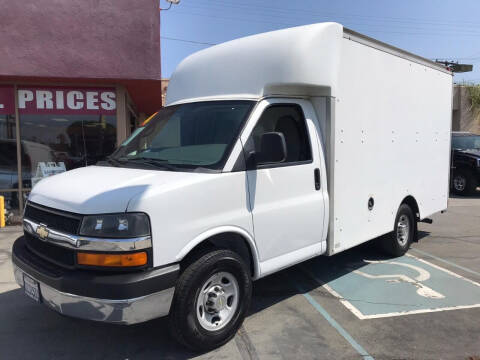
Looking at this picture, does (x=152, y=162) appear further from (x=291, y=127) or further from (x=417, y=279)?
(x=417, y=279)

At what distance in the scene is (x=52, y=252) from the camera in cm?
327

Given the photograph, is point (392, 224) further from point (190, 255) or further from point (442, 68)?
point (190, 255)

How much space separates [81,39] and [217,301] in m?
6.86

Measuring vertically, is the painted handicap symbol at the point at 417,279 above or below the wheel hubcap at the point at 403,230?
below

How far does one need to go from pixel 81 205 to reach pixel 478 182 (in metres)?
13.0

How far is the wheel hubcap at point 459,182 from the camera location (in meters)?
13.0

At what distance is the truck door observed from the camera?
146 inches

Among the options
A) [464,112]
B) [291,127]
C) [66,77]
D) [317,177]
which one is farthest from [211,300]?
[464,112]

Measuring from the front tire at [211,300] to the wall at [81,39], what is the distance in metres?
6.17

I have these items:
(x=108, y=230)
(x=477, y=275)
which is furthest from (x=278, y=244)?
(x=477, y=275)

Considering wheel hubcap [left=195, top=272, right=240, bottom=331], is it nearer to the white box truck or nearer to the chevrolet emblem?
the white box truck

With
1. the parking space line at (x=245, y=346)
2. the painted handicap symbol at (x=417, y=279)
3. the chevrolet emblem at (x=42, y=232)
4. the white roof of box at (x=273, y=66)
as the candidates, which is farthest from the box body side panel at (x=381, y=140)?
the chevrolet emblem at (x=42, y=232)

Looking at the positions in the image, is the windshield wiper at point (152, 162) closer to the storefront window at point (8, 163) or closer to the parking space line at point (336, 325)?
the parking space line at point (336, 325)

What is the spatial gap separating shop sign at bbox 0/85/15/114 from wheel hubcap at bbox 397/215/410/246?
7861 mm
